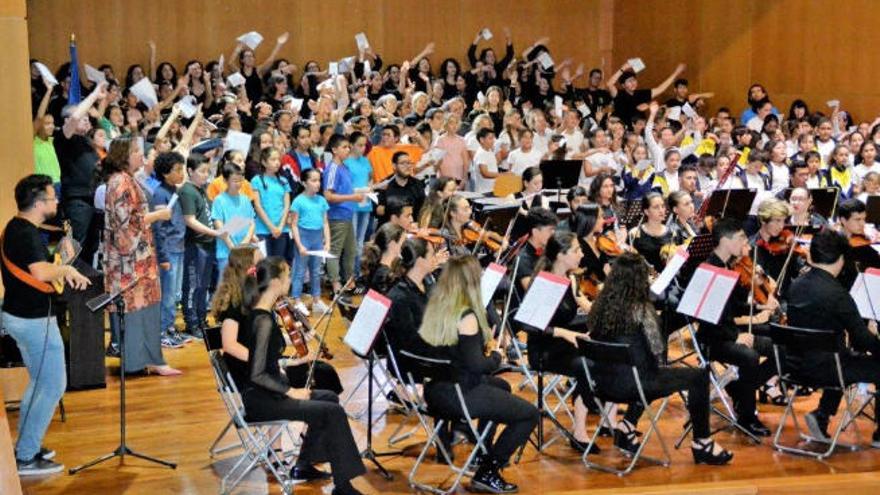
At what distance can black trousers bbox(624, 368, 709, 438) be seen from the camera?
7.07m

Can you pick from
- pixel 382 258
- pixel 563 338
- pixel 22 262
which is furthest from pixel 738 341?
pixel 22 262

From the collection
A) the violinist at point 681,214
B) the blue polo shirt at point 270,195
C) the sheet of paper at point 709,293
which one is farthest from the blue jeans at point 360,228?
the sheet of paper at point 709,293

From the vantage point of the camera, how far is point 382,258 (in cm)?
828

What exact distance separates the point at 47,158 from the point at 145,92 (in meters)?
2.44

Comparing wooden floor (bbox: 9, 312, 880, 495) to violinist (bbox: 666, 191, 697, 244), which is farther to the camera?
violinist (bbox: 666, 191, 697, 244)

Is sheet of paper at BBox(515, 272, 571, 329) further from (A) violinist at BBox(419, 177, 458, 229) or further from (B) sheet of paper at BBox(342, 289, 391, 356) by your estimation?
(A) violinist at BBox(419, 177, 458, 229)

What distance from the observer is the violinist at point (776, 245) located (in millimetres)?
9086

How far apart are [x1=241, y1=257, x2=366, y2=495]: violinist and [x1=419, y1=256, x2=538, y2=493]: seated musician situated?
1.88 ft

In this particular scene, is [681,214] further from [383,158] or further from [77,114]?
[77,114]

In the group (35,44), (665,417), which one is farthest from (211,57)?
(665,417)

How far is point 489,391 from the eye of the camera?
6.73 meters

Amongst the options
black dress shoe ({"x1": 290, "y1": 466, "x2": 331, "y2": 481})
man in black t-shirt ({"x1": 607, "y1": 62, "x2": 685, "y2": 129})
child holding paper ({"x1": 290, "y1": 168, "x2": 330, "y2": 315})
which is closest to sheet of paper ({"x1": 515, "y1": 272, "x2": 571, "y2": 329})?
black dress shoe ({"x1": 290, "y1": 466, "x2": 331, "y2": 481})

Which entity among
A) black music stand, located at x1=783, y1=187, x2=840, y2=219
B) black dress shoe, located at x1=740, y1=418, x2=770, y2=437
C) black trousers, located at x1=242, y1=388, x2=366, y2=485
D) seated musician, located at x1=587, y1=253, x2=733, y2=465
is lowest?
black dress shoe, located at x1=740, y1=418, x2=770, y2=437

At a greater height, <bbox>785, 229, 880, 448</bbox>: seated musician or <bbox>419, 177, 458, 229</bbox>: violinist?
<bbox>419, 177, 458, 229</bbox>: violinist
